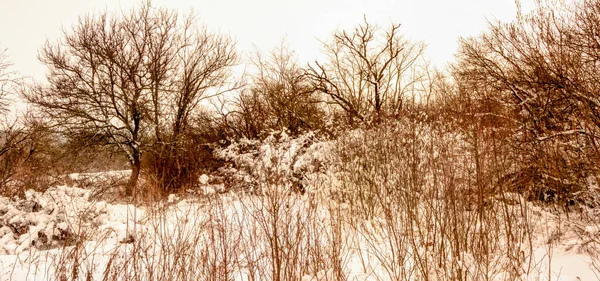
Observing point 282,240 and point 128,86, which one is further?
point 128,86

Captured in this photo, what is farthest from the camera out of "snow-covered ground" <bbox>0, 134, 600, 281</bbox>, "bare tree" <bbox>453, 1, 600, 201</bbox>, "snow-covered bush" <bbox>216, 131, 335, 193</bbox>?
"snow-covered bush" <bbox>216, 131, 335, 193</bbox>

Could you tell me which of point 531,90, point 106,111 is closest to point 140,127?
point 106,111

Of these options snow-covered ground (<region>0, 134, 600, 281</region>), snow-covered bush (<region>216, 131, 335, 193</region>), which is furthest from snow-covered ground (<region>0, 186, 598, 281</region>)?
snow-covered bush (<region>216, 131, 335, 193</region>)

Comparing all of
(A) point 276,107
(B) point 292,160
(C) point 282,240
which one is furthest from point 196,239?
(A) point 276,107

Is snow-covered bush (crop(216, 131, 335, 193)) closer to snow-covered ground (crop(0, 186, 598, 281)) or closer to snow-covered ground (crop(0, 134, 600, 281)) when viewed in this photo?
snow-covered ground (crop(0, 134, 600, 281))

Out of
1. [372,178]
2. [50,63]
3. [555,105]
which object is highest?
[50,63]

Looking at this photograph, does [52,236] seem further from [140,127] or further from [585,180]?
[140,127]

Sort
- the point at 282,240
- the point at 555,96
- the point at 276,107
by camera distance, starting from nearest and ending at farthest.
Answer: the point at 282,240 → the point at 555,96 → the point at 276,107

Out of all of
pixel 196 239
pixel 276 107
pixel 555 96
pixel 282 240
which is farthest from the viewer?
pixel 276 107

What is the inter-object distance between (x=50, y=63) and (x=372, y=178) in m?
14.0

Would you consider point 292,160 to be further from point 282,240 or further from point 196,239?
point 196,239

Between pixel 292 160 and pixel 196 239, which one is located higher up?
pixel 292 160

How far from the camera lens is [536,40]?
6332 mm

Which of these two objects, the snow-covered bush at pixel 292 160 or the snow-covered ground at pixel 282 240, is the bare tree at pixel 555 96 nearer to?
the snow-covered ground at pixel 282 240
